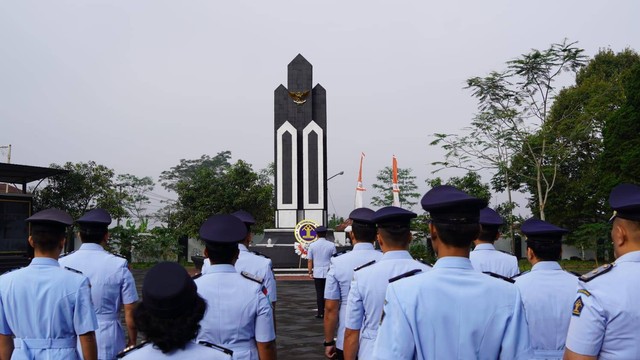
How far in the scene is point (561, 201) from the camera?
115 feet

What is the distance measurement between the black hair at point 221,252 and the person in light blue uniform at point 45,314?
2.60 feet

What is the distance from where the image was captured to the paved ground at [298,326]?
8.44 m

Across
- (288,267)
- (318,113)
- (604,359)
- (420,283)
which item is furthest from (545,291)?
(318,113)

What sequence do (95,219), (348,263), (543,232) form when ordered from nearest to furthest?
(543,232) → (95,219) → (348,263)

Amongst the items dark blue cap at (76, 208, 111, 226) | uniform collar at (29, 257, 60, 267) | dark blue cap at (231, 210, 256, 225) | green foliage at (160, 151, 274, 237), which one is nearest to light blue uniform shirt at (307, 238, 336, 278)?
dark blue cap at (231, 210, 256, 225)

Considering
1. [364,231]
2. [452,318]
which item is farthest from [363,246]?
[452,318]

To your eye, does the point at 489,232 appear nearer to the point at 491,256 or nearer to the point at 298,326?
the point at 491,256

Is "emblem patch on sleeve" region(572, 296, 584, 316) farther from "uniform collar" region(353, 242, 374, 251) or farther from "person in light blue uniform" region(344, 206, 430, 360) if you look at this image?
"uniform collar" region(353, 242, 374, 251)

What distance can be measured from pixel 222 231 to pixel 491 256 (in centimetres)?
289

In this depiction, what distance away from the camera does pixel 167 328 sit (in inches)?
77.7

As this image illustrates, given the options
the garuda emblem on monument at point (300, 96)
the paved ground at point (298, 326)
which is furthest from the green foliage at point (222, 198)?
the paved ground at point (298, 326)

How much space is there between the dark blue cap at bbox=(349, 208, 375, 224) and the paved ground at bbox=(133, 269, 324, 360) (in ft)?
11.9

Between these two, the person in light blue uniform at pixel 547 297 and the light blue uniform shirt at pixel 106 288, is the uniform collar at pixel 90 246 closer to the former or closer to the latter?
the light blue uniform shirt at pixel 106 288

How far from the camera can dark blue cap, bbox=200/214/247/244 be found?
3.13 meters
